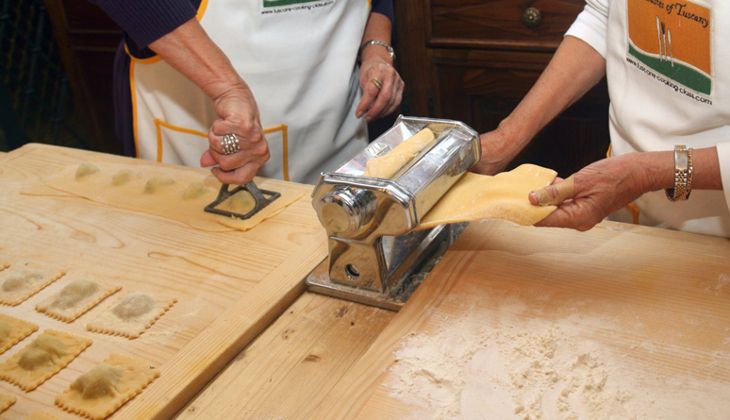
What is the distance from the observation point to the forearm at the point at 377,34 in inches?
67.0

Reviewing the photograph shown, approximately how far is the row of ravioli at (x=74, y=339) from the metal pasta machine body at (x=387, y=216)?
272 millimetres

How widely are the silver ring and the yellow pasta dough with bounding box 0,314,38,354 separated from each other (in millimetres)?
438

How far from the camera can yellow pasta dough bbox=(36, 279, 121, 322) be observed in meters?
0.99

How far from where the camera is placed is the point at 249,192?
1.27 meters

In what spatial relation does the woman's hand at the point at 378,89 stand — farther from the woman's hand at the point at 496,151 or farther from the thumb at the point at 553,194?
the thumb at the point at 553,194

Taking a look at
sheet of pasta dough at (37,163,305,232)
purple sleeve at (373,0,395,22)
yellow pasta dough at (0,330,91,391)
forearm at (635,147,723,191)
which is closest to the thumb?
forearm at (635,147,723,191)

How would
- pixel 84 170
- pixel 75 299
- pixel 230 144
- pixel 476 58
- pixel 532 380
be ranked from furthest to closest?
pixel 476 58 < pixel 84 170 < pixel 230 144 < pixel 75 299 < pixel 532 380

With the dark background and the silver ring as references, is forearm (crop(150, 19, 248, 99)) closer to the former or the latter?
the silver ring

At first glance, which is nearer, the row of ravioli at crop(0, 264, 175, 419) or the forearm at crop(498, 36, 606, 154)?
the row of ravioli at crop(0, 264, 175, 419)

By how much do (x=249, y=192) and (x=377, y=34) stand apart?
2.26 ft

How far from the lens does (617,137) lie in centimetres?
125

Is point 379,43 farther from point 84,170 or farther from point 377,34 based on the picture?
point 84,170

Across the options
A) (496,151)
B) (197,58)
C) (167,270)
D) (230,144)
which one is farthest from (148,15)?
(496,151)

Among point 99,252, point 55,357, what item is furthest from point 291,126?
point 55,357
